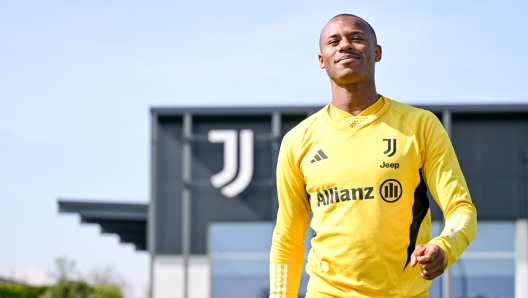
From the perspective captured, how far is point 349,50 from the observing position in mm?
3857

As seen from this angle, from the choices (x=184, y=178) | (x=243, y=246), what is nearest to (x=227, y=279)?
(x=243, y=246)

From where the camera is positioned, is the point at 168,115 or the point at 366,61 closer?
the point at 366,61

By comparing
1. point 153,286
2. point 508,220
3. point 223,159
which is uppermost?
point 223,159

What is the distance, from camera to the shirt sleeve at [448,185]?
12.1 ft

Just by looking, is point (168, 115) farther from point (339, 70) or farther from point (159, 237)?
point (339, 70)

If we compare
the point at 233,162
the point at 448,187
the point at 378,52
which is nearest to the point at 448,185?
the point at 448,187

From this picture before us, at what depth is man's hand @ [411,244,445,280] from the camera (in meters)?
3.31

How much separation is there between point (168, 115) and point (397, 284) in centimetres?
2277

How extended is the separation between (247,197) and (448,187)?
2206 centimetres

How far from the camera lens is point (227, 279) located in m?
25.4

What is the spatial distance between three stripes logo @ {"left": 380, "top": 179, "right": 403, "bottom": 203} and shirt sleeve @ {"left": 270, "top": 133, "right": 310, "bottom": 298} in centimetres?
44

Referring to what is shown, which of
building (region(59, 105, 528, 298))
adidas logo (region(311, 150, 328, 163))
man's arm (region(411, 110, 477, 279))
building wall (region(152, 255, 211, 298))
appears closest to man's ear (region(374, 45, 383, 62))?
man's arm (region(411, 110, 477, 279))

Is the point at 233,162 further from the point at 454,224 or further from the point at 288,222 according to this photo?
the point at 454,224

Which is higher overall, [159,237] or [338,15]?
[338,15]
